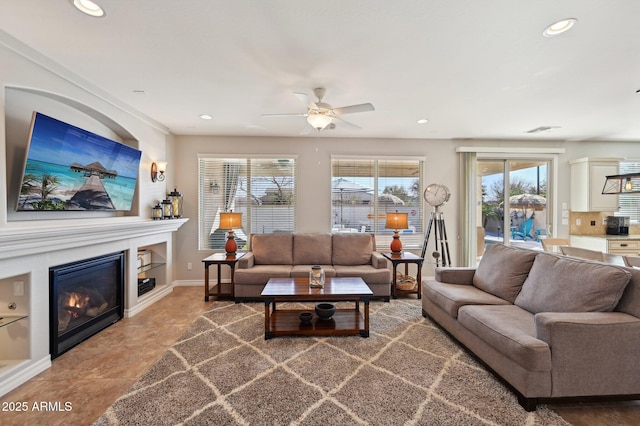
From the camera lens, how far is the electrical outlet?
87.3 inches

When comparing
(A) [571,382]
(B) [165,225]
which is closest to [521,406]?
(A) [571,382]

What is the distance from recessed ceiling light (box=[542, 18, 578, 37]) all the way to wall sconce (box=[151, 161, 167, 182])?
4.63 metres

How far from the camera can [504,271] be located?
111 inches

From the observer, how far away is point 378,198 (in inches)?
201

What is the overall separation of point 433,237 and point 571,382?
3.38m

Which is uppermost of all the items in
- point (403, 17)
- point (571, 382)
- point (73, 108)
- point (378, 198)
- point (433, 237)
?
point (403, 17)

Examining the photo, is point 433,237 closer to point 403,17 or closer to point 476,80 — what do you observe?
point 476,80

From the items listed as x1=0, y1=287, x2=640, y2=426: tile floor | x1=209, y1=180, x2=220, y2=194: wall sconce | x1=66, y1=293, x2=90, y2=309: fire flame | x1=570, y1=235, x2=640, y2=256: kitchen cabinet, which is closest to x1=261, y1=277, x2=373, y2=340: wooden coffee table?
x1=0, y1=287, x2=640, y2=426: tile floor

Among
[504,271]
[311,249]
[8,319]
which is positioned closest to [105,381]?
[8,319]

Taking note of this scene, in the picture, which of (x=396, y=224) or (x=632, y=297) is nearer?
(x=632, y=297)

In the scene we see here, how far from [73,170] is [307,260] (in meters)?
3.06

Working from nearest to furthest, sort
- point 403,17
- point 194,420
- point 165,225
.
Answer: point 194,420 < point 403,17 < point 165,225

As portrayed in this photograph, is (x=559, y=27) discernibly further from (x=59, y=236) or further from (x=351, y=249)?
(x=59, y=236)

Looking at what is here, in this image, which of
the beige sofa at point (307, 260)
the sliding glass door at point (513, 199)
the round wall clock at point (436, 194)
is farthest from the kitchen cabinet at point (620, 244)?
the beige sofa at point (307, 260)
